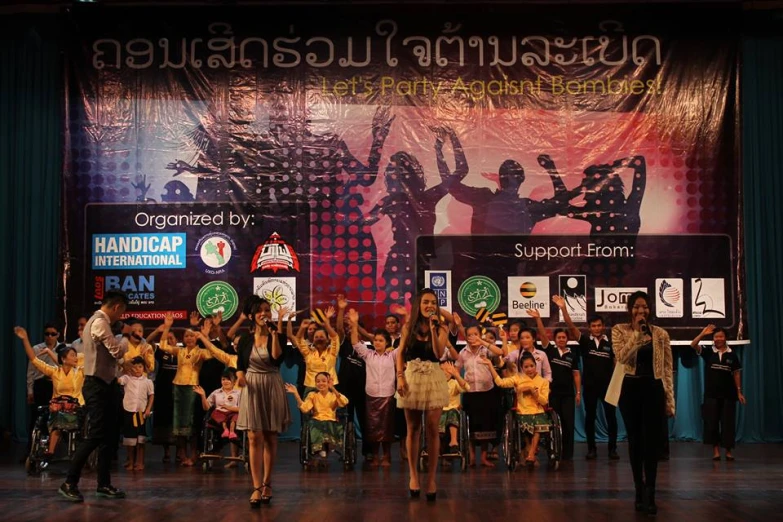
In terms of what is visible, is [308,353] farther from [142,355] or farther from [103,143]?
[103,143]

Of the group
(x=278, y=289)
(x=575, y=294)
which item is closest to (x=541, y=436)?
(x=575, y=294)

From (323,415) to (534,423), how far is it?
1814 mm

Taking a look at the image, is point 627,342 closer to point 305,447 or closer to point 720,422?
point 305,447

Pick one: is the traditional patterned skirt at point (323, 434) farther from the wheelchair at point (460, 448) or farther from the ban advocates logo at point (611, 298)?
the ban advocates logo at point (611, 298)

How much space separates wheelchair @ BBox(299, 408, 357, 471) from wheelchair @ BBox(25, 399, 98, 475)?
1.81 meters

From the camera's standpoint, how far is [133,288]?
1070 cm

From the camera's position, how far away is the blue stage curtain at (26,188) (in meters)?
11.3

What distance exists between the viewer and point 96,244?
35.4 ft

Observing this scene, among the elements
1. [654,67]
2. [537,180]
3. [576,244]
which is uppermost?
[654,67]

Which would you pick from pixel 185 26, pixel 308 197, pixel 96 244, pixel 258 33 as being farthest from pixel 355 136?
pixel 96 244

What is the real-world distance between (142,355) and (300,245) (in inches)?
96.2

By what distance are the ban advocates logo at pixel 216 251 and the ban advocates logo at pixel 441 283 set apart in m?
2.15

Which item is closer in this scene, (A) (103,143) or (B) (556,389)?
(B) (556,389)

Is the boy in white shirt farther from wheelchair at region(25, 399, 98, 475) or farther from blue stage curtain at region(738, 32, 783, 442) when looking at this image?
blue stage curtain at region(738, 32, 783, 442)
